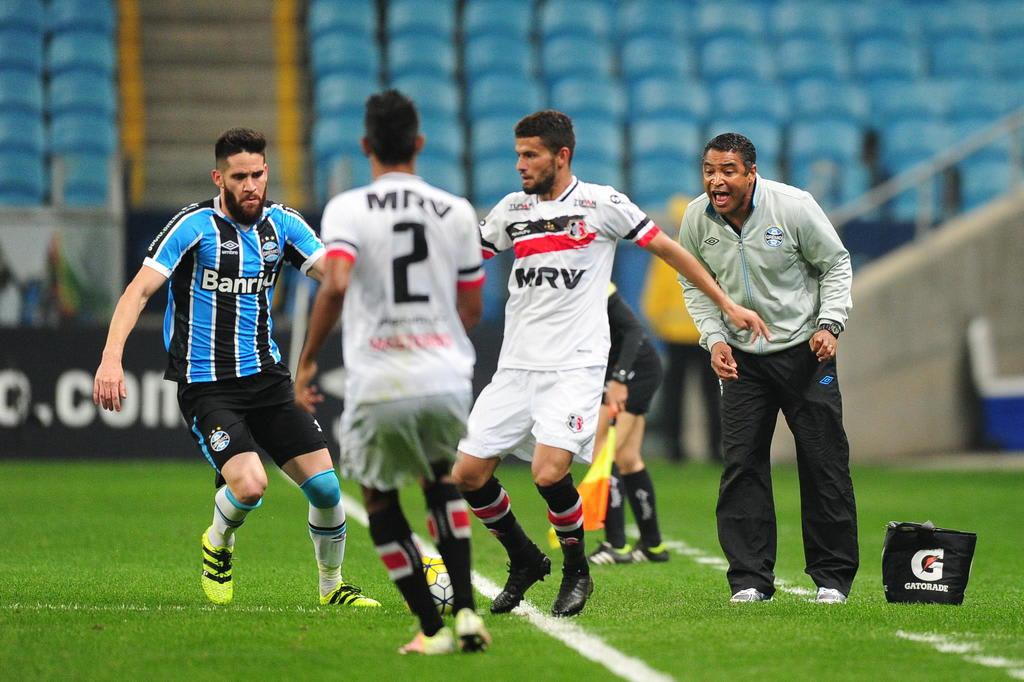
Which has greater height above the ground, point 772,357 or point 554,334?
point 554,334

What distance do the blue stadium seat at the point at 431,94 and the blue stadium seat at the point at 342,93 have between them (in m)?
0.42

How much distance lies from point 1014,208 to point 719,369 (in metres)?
11.7

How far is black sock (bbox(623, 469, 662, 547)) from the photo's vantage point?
9680mm

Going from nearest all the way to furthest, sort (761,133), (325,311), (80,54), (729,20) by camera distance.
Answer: (325,311) → (80,54) → (761,133) → (729,20)

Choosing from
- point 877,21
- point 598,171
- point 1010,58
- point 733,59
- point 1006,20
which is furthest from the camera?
point 1006,20

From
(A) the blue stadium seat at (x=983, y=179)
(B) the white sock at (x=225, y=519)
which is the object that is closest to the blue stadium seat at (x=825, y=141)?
(A) the blue stadium seat at (x=983, y=179)

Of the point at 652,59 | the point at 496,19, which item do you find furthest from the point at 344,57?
the point at 652,59

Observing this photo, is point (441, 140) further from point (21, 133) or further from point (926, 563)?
point (926, 563)

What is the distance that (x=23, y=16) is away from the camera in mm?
20156

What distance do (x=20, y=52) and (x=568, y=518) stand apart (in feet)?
49.2

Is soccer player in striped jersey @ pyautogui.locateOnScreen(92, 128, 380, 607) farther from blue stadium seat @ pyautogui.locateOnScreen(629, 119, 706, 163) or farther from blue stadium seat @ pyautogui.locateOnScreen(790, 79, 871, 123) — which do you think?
blue stadium seat @ pyautogui.locateOnScreen(790, 79, 871, 123)

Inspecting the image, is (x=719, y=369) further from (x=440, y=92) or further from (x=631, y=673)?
(x=440, y=92)

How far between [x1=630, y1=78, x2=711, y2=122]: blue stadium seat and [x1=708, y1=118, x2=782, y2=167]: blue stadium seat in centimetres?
36

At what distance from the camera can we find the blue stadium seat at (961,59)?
2288 centimetres
